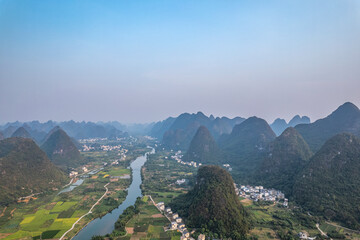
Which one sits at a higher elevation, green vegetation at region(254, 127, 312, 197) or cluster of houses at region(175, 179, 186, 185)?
green vegetation at region(254, 127, 312, 197)

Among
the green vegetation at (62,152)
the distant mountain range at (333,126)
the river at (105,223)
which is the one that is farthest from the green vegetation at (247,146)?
the green vegetation at (62,152)

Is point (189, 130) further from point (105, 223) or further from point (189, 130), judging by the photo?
point (105, 223)

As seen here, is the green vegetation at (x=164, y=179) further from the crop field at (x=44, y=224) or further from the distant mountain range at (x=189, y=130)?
the distant mountain range at (x=189, y=130)

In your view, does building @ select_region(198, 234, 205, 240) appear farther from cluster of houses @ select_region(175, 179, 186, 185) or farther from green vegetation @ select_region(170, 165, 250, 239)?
cluster of houses @ select_region(175, 179, 186, 185)

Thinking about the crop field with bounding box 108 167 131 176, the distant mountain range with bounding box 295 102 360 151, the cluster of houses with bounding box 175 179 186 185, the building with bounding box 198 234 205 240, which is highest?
the distant mountain range with bounding box 295 102 360 151

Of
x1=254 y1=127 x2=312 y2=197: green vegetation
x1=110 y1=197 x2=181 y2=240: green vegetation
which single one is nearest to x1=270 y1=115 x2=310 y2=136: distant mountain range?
x1=254 y1=127 x2=312 y2=197: green vegetation

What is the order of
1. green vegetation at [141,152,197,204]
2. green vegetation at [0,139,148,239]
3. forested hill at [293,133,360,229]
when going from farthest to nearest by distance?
green vegetation at [141,152,197,204] < forested hill at [293,133,360,229] < green vegetation at [0,139,148,239]
